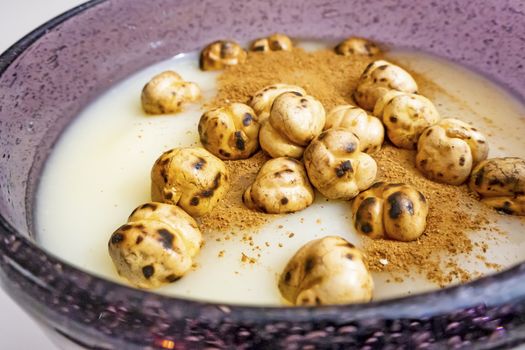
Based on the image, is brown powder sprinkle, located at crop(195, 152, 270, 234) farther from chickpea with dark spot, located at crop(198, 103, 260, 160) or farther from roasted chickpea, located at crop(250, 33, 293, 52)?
roasted chickpea, located at crop(250, 33, 293, 52)

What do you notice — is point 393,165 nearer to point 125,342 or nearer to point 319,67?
point 319,67

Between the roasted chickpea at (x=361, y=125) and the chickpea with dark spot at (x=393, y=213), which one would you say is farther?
the roasted chickpea at (x=361, y=125)

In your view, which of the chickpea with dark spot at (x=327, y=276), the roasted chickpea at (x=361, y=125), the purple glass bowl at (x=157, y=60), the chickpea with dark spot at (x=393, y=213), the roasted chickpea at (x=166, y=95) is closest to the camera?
the purple glass bowl at (x=157, y=60)

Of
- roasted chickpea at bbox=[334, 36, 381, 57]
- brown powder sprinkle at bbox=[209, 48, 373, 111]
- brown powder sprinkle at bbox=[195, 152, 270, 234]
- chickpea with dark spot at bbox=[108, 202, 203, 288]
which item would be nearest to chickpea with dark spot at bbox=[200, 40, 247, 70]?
brown powder sprinkle at bbox=[209, 48, 373, 111]

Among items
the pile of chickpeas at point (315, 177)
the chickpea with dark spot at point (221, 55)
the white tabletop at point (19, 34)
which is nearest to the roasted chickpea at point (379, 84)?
the pile of chickpeas at point (315, 177)

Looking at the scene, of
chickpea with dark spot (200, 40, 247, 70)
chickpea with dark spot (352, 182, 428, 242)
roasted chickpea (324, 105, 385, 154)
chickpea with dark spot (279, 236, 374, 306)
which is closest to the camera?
chickpea with dark spot (279, 236, 374, 306)

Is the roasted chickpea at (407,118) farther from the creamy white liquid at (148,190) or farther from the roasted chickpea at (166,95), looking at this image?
the roasted chickpea at (166,95)
